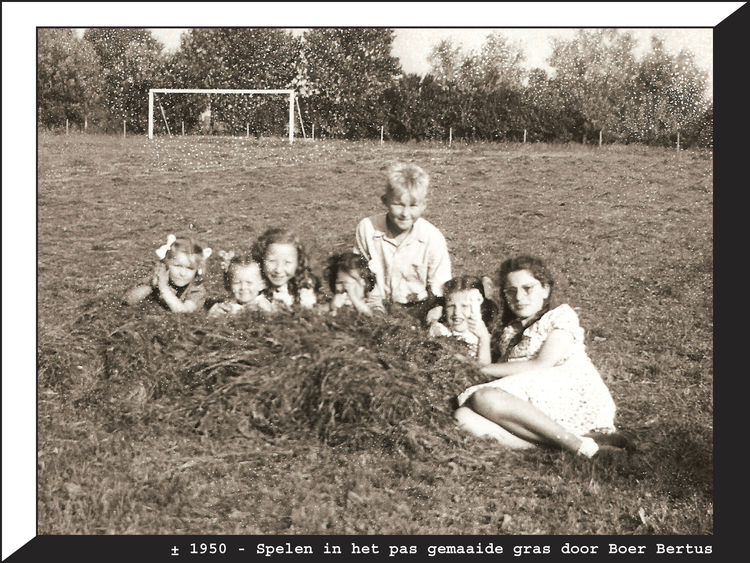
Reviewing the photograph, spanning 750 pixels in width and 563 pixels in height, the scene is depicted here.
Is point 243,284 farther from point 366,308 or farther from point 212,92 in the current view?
point 212,92

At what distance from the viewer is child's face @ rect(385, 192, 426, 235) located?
187 inches

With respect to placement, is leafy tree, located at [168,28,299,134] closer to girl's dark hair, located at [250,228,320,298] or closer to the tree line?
the tree line

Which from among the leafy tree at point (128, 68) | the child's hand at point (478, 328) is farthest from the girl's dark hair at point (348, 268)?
the leafy tree at point (128, 68)

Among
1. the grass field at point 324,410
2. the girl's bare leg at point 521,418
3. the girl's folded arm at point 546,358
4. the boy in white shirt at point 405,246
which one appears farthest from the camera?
the boy in white shirt at point 405,246

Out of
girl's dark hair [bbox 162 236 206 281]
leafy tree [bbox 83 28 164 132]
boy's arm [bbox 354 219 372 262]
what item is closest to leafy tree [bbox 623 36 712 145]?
boy's arm [bbox 354 219 372 262]

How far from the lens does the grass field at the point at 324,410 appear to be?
12.6 ft

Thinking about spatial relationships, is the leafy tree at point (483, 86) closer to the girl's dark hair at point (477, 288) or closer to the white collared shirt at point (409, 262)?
the white collared shirt at point (409, 262)

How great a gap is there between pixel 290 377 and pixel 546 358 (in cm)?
147

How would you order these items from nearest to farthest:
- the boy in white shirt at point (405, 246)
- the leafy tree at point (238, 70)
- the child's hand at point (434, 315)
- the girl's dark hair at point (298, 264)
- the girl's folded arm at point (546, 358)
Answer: the girl's folded arm at point (546, 358), the child's hand at point (434, 315), the girl's dark hair at point (298, 264), the boy in white shirt at point (405, 246), the leafy tree at point (238, 70)

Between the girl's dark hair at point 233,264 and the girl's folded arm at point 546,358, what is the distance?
1.61m

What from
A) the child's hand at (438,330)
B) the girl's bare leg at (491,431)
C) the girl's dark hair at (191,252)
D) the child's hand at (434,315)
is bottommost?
the girl's bare leg at (491,431)

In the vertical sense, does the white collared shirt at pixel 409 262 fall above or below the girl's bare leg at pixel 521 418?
above

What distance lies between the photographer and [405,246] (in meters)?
4.84

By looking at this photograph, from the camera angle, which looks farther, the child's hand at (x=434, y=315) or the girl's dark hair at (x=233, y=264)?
the girl's dark hair at (x=233, y=264)
